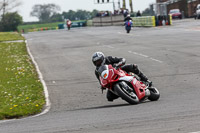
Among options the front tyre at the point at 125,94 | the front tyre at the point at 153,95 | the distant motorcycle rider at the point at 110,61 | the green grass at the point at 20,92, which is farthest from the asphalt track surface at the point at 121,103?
the distant motorcycle rider at the point at 110,61

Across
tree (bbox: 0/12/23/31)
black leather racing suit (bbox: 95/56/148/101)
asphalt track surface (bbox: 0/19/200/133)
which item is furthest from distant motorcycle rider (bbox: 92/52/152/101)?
tree (bbox: 0/12/23/31)

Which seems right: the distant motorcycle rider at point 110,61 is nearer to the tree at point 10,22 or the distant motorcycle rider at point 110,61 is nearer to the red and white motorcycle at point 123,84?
the red and white motorcycle at point 123,84

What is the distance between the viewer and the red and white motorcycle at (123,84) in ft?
34.8

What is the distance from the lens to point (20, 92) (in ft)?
47.5

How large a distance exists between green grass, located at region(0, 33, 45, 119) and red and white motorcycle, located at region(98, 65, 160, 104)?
1967 mm

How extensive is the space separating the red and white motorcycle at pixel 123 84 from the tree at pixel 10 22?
123236mm

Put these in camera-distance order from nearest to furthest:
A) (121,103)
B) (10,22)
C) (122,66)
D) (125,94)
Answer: (125,94), (122,66), (121,103), (10,22)

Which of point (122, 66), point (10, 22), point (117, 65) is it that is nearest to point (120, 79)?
point (117, 65)

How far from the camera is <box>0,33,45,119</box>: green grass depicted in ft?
37.3

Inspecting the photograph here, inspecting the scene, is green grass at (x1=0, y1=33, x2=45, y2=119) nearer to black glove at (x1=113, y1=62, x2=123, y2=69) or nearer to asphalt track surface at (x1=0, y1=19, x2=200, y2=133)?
asphalt track surface at (x1=0, y1=19, x2=200, y2=133)

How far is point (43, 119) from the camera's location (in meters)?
9.65

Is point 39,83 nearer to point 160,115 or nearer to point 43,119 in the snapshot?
point 43,119

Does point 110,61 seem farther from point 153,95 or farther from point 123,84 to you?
point 153,95

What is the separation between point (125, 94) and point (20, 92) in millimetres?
4968
